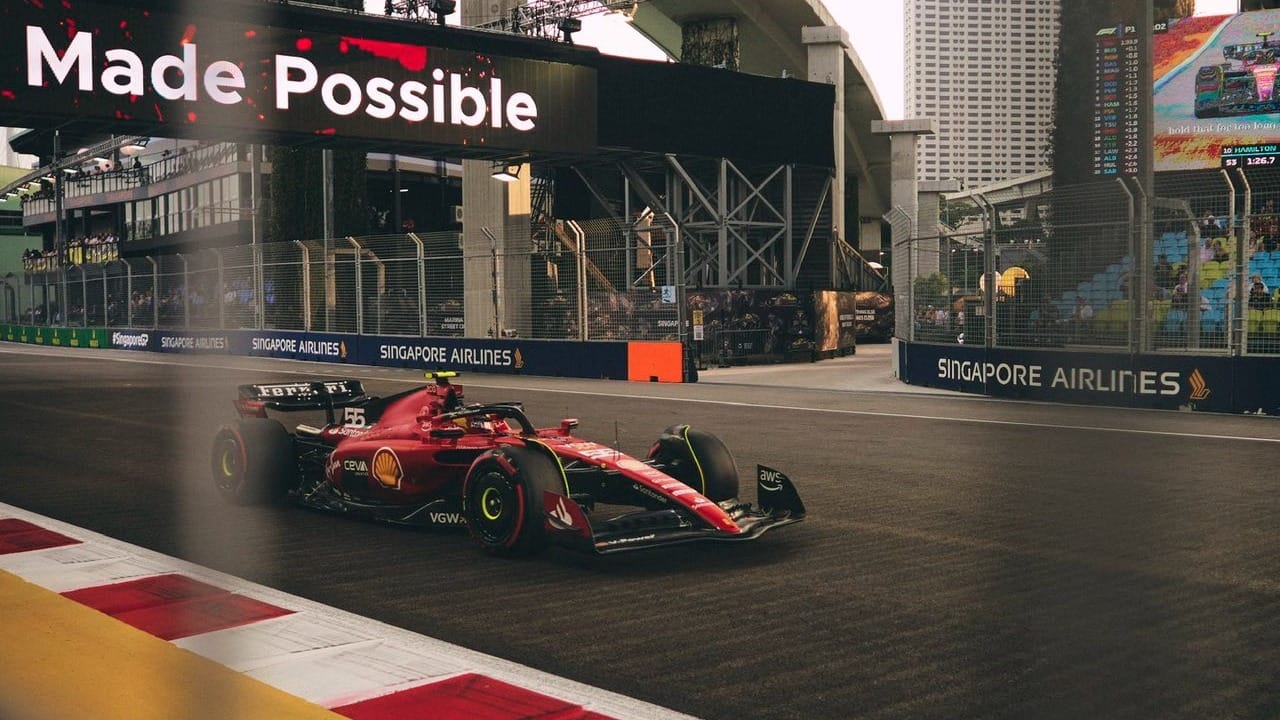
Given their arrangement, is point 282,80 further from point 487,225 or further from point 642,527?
point 642,527

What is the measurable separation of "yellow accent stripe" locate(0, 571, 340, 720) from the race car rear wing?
11.2 ft

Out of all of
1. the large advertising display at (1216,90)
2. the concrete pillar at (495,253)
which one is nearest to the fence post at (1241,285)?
the concrete pillar at (495,253)

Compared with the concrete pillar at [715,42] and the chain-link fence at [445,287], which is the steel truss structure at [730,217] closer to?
the chain-link fence at [445,287]

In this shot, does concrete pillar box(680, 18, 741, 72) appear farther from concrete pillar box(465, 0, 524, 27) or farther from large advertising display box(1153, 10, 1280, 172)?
large advertising display box(1153, 10, 1280, 172)

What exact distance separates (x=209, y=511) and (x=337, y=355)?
21816 millimetres

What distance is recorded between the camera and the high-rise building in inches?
203

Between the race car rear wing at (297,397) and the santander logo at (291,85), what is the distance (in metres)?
10.5

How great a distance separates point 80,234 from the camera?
8306 cm

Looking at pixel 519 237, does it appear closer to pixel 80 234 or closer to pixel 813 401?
pixel 813 401

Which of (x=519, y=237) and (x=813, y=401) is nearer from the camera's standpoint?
(x=813, y=401)

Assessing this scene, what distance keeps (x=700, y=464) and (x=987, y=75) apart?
114 inches

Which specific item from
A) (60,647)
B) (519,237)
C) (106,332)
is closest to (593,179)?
(519,237)

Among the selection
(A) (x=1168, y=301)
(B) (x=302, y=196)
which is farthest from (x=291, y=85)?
(B) (x=302, y=196)

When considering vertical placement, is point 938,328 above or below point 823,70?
below
